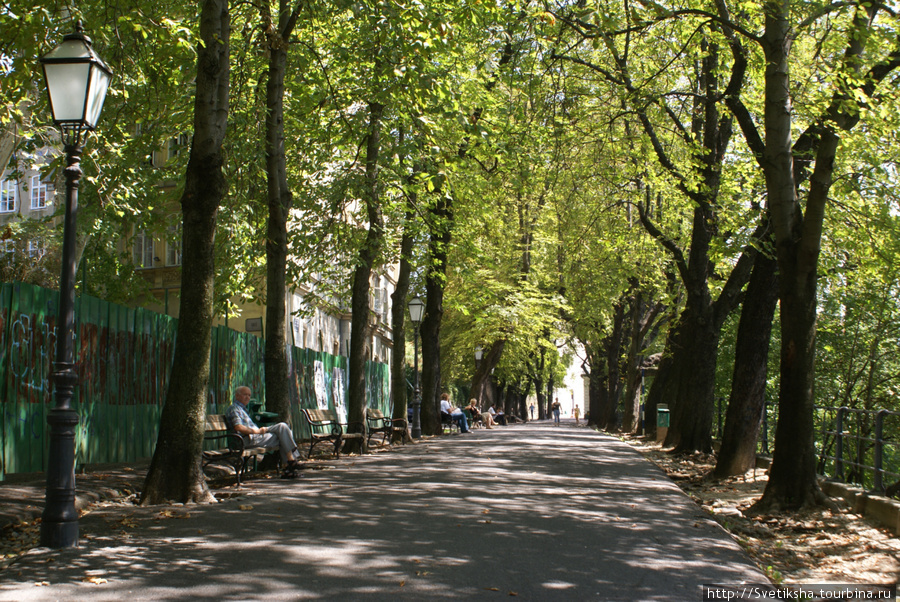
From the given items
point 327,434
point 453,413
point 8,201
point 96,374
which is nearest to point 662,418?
point 453,413

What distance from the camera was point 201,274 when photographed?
9.48 meters

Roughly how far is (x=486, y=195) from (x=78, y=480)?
48.8ft

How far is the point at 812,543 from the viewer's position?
25.5ft

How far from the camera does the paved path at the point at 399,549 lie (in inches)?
210

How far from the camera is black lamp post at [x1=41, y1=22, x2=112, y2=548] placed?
6.69m

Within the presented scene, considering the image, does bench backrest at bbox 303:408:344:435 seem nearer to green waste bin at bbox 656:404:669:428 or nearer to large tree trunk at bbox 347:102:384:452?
large tree trunk at bbox 347:102:384:452

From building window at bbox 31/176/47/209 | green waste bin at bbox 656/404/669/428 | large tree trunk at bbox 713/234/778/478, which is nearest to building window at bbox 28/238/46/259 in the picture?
building window at bbox 31/176/47/209

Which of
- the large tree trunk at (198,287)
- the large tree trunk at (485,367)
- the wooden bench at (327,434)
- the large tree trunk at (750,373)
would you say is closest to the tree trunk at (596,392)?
the large tree trunk at (485,367)

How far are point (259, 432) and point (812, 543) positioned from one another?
7505mm

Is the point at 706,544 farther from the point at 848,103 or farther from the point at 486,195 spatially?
the point at 486,195

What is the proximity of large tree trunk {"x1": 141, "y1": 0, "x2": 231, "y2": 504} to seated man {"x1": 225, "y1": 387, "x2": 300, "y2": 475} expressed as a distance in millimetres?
2362

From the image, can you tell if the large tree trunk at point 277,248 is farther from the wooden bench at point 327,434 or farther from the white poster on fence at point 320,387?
the white poster on fence at point 320,387

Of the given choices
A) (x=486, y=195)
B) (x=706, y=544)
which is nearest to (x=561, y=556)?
(x=706, y=544)

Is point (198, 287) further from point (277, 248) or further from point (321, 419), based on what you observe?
point (321, 419)
